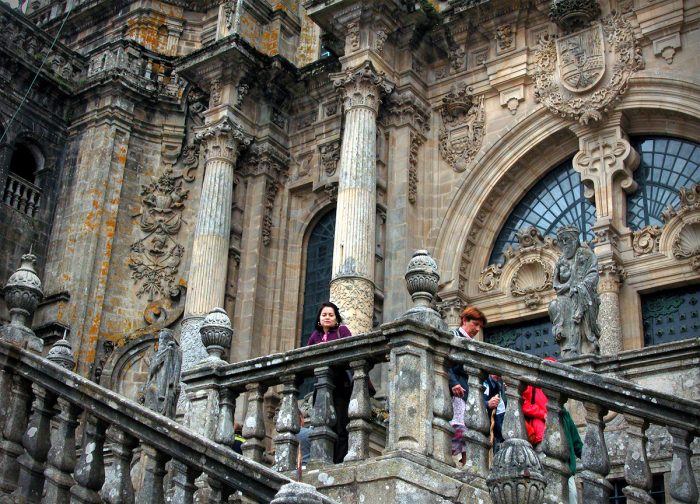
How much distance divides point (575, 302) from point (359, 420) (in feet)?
17.3

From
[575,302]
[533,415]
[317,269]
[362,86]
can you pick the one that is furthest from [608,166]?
[533,415]

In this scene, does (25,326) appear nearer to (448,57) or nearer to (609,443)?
(609,443)

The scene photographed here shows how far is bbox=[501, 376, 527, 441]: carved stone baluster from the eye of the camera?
7621 mm

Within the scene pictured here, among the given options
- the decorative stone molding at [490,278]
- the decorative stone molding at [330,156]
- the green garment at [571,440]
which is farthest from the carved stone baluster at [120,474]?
the decorative stone molding at [330,156]

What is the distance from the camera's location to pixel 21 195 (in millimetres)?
21266

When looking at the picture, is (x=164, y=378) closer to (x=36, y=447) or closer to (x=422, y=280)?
(x=36, y=447)

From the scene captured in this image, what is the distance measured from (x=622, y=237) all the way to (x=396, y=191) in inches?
159

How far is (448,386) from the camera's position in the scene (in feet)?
26.9

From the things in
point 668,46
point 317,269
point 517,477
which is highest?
point 668,46

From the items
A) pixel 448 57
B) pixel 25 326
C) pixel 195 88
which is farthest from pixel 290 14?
pixel 25 326

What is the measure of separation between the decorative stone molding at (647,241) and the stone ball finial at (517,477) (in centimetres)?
1034

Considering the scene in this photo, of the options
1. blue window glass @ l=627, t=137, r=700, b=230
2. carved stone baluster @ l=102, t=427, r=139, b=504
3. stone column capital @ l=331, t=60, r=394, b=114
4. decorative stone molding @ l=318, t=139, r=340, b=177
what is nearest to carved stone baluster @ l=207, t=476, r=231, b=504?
carved stone baluster @ l=102, t=427, r=139, b=504

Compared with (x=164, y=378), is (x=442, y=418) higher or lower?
lower

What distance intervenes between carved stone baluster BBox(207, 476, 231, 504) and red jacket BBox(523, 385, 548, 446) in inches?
93.8
